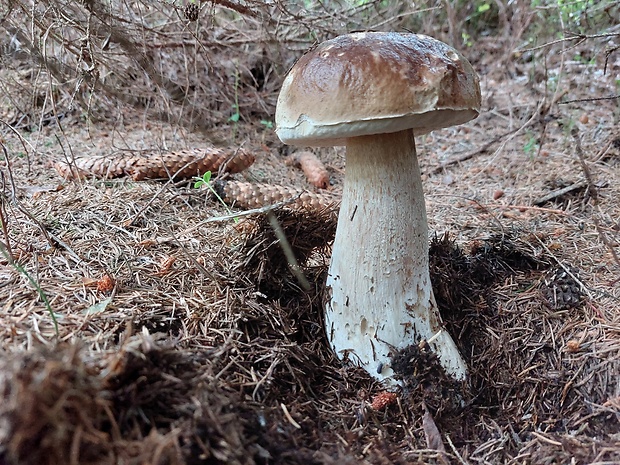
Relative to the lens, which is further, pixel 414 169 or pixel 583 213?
pixel 583 213

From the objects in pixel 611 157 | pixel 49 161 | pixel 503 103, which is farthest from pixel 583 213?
pixel 49 161

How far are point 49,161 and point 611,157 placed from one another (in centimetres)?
478

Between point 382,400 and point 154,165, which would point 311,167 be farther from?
point 382,400

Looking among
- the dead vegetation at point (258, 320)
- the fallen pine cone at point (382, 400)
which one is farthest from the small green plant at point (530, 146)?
the fallen pine cone at point (382, 400)

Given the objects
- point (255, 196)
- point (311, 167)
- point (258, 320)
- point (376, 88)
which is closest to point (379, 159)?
point (376, 88)

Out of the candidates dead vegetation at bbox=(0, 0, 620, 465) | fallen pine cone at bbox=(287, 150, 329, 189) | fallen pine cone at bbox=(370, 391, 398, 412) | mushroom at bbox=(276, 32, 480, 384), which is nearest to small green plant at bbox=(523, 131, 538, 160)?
dead vegetation at bbox=(0, 0, 620, 465)

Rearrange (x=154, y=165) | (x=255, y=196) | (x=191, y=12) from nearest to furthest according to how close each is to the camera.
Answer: (x=191, y=12), (x=255, y=196), (x=154, y=165)

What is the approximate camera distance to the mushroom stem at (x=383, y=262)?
1837 millimetres

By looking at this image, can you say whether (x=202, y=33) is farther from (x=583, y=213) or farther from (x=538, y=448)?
(x=538, y=448)

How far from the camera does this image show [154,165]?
3.20 meters

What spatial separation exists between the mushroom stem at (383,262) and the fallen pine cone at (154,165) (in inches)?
66.0

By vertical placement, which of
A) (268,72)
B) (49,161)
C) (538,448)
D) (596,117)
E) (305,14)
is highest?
(305,14)

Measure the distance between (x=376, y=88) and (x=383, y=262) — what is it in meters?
0.75

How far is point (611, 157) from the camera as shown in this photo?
3.66 meters
